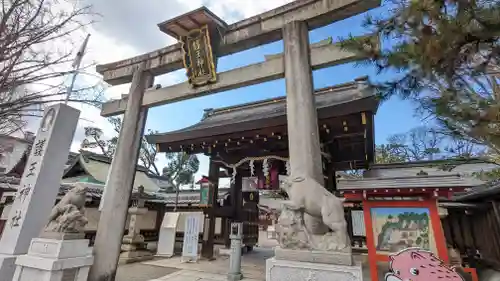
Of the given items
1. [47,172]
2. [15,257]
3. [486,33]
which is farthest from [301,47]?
[15,257]

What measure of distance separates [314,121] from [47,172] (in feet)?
16.5

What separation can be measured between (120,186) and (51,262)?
181cm

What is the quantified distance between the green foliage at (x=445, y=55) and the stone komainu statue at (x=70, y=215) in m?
5.06

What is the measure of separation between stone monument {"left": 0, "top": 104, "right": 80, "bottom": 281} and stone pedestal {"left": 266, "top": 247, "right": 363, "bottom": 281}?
4.45m

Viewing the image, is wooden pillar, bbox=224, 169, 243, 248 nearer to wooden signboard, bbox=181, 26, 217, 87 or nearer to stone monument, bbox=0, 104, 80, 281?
wooden signboard, bbox=181, 26, 217, 87

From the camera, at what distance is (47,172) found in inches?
185

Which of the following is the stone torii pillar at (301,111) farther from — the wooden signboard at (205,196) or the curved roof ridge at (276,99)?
the wooden signboard at (205,196)

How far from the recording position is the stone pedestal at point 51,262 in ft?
12.7

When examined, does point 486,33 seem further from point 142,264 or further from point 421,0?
point 142,264

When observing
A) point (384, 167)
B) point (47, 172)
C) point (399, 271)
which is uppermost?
point (384, 167)

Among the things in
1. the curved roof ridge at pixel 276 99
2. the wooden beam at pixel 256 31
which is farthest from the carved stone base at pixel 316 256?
the curved roof ridge at pixel 276 99

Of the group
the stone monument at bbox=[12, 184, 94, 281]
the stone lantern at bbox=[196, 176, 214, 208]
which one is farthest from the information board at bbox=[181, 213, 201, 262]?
the stone monument at bbox=[12, 184, 94, 281]

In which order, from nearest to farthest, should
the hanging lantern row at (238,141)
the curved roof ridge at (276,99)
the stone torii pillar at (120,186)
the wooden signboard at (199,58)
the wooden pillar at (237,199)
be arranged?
the stone torii pillar at (120,186), the wooden signboard at (199,58), the hanging lantern row at (238,141), the curved roof ridge at (276,99), the wooden pillar at (237,199)

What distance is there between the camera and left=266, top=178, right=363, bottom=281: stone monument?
2604mm
